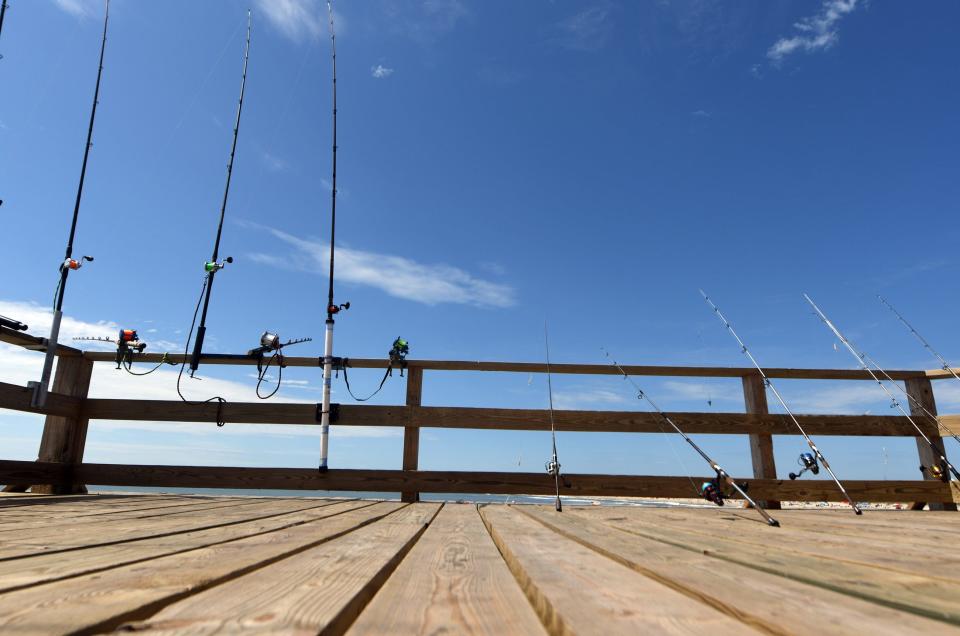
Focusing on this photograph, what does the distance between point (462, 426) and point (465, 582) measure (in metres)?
3.76

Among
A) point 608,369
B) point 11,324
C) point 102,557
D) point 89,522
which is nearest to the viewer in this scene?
point 102,557

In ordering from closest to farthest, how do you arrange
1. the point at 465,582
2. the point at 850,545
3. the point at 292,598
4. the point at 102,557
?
the point at 292,598
the point at 465,582
the point at 102,557
the point at 850,545

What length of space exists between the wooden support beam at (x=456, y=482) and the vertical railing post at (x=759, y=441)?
8cm

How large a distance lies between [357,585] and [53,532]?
5.36ft

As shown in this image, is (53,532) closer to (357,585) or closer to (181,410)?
(357,585)

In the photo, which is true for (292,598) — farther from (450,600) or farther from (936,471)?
(936,471)

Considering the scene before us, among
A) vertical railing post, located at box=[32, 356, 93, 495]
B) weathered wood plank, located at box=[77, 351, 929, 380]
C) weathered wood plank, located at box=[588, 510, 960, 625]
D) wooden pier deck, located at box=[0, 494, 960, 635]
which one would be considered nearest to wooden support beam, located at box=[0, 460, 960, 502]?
vertical railing post, located at box=[32, 356, 93, 495]

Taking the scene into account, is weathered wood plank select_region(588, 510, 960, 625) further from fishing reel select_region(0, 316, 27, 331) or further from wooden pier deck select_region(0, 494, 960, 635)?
fishing reel select_region(0, 316, 27, 331)

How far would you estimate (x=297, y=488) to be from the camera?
481cm

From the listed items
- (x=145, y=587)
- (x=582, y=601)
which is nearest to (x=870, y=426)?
(x=582, y=601)

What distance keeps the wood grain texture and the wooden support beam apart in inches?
132

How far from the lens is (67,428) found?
16.1ft

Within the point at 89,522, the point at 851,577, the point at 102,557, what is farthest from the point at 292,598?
the point at 89,522

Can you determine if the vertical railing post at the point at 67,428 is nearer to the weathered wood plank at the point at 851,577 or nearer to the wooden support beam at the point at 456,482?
the wooden support beam at the point at 456,482
